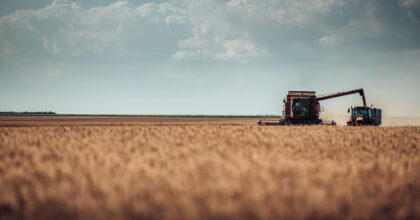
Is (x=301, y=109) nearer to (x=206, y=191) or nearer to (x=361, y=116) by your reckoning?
(x=361, y=116)

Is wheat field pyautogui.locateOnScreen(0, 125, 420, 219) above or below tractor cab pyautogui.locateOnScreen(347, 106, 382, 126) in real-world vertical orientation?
below

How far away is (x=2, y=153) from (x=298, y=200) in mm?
7903

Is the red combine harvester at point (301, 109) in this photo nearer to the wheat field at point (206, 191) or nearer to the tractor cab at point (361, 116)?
the tractor cab at point (361, 116)

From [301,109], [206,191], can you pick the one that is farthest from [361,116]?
[206,191]

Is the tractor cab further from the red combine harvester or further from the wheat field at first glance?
→ the wheat field

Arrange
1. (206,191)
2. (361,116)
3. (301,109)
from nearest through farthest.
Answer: (206,191)
(361,116)
(301,109)

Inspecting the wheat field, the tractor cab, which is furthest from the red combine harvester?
the wheat field

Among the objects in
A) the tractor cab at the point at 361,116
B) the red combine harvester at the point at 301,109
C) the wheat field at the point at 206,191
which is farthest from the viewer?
the red combine harvester at the point at 301,109

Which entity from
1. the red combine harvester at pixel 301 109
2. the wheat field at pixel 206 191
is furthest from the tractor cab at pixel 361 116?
the wheat field at pixel 206 191

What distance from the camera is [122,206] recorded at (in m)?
3.91

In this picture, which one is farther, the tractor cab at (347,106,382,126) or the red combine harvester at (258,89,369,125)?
the red combine harvester at (258,89,369,125)

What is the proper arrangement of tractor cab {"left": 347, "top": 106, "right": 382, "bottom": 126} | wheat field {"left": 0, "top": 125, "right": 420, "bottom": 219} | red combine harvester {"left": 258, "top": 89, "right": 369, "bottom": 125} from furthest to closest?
red combine harvester {"left": 258, "top": 89, "right": 369, "bottom": 125}, tractor cab {"left": 347, "top": 106, "right": 382, "bottom": 126}, wheat field {"left": 0, "top": 125, "right": 420, "bottom": 219}

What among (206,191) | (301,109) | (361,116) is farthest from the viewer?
(301,109)

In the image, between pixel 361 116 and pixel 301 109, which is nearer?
→ pixel 361 116
